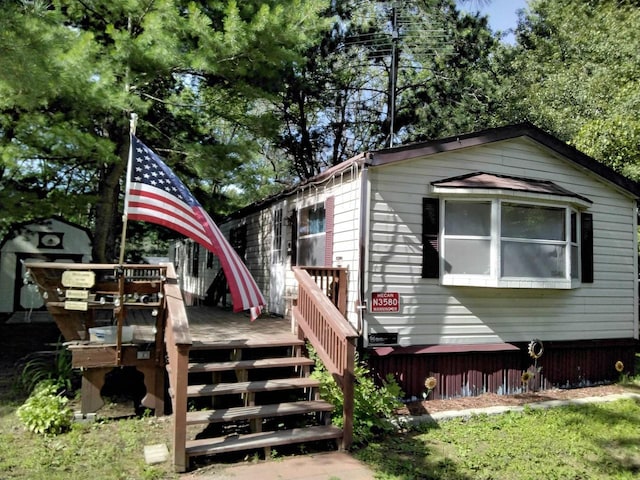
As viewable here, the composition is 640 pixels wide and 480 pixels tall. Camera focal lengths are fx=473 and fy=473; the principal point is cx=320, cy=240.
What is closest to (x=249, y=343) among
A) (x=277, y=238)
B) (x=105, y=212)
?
(x=277, y=238)

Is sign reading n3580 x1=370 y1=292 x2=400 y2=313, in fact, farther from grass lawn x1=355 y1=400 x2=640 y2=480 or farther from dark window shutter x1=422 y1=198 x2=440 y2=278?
grass lawn x1=355 y1=400 x2=640 y2=480

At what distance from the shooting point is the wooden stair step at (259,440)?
4133mm

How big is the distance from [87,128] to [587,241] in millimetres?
8521

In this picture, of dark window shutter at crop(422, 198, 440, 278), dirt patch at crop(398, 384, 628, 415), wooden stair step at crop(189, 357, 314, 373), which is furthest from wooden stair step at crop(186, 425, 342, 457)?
dark window shutter at crop(422, 198, 440, 278)


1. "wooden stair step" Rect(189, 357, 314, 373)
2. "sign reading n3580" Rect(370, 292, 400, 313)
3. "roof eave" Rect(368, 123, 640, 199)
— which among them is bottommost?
"wooden stair step" Rect(189, 357, 314, 373)

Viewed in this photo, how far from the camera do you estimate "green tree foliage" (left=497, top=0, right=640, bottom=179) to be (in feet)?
35.0

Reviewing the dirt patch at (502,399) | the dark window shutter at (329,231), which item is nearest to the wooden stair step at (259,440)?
the dirt patch at (502,399)

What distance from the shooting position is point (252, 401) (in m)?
4.82

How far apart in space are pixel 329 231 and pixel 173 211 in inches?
112

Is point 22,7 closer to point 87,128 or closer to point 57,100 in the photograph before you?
point 57,100

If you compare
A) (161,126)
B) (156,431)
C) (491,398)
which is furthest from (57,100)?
(491,398)

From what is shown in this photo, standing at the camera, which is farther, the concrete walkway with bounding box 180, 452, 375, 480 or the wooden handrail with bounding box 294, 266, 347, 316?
the wooden handrail with bounding box 294, 266, 347, 316

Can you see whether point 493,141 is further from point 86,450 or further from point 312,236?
point 86,450

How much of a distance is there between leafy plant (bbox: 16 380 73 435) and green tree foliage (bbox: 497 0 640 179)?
11.2 meters
